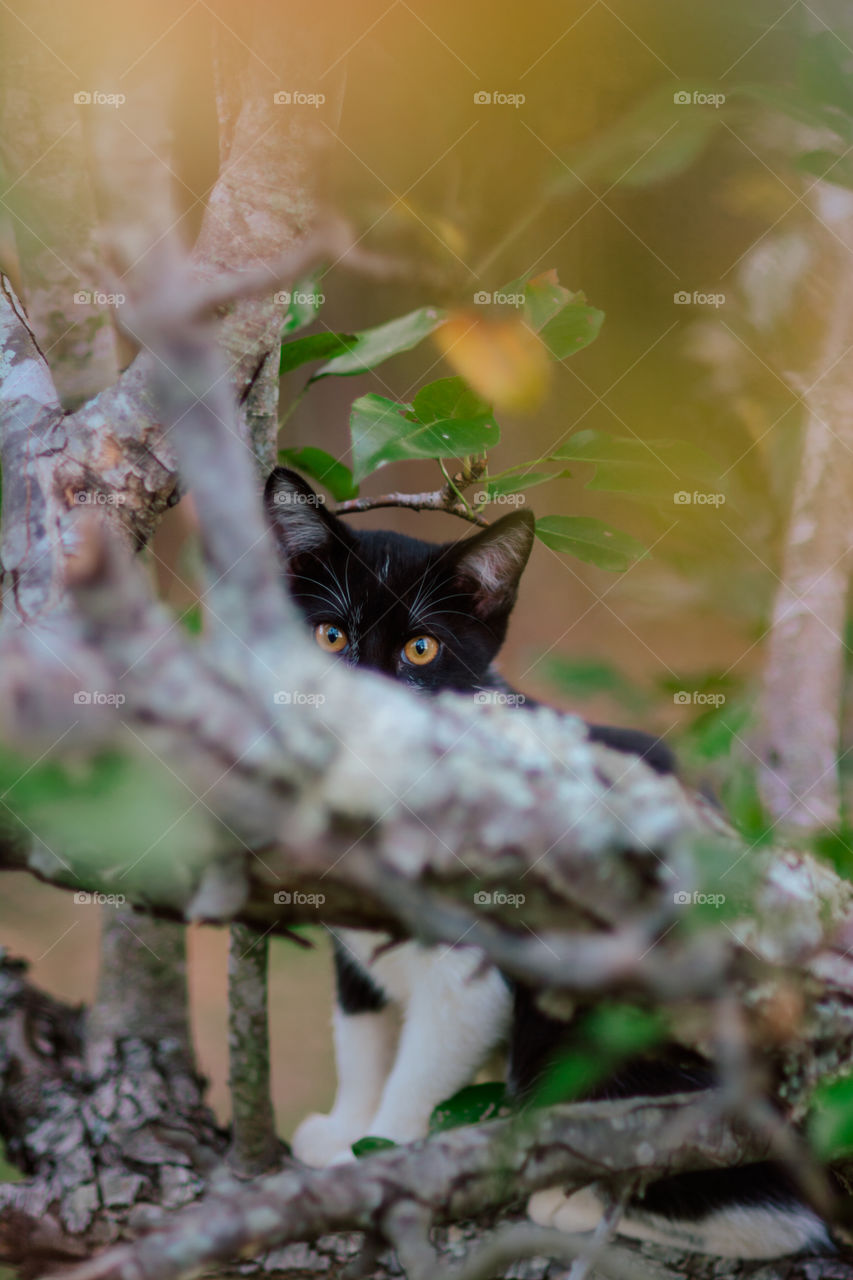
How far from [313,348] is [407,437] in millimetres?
287

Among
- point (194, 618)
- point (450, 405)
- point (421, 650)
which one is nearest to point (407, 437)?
point (450, 405)

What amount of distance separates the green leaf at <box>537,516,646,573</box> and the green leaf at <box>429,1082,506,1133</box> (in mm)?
656

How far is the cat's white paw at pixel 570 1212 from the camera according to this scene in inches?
41.0

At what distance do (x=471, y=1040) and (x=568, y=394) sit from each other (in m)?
1.05

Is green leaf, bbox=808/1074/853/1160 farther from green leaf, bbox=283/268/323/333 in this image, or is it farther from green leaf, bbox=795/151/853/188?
green leaf, bbox=283/268/323/333

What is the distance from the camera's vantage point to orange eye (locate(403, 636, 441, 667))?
53.2 inches

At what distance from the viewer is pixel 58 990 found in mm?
2256

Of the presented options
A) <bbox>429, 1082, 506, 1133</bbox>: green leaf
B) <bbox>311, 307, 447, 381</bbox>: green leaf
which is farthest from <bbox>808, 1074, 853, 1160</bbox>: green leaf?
<bbox>311, 307, 447, 381</bbox>: green leaf

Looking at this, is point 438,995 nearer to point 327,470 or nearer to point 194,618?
point 194,618

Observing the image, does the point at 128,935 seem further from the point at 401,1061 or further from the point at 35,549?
the point at 35,549

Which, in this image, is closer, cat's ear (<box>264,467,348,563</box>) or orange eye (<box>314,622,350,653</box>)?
cat's ear (<box>264,467,348,563</box>)

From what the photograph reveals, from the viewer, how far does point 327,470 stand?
1.16m

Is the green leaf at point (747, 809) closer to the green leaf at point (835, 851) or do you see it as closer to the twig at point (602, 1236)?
the green leaf at point (835, 851)

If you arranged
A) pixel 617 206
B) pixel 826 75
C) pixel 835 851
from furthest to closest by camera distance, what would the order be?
1. pixel 617 206
2. pixel 826 75
3. pixel 835 851
